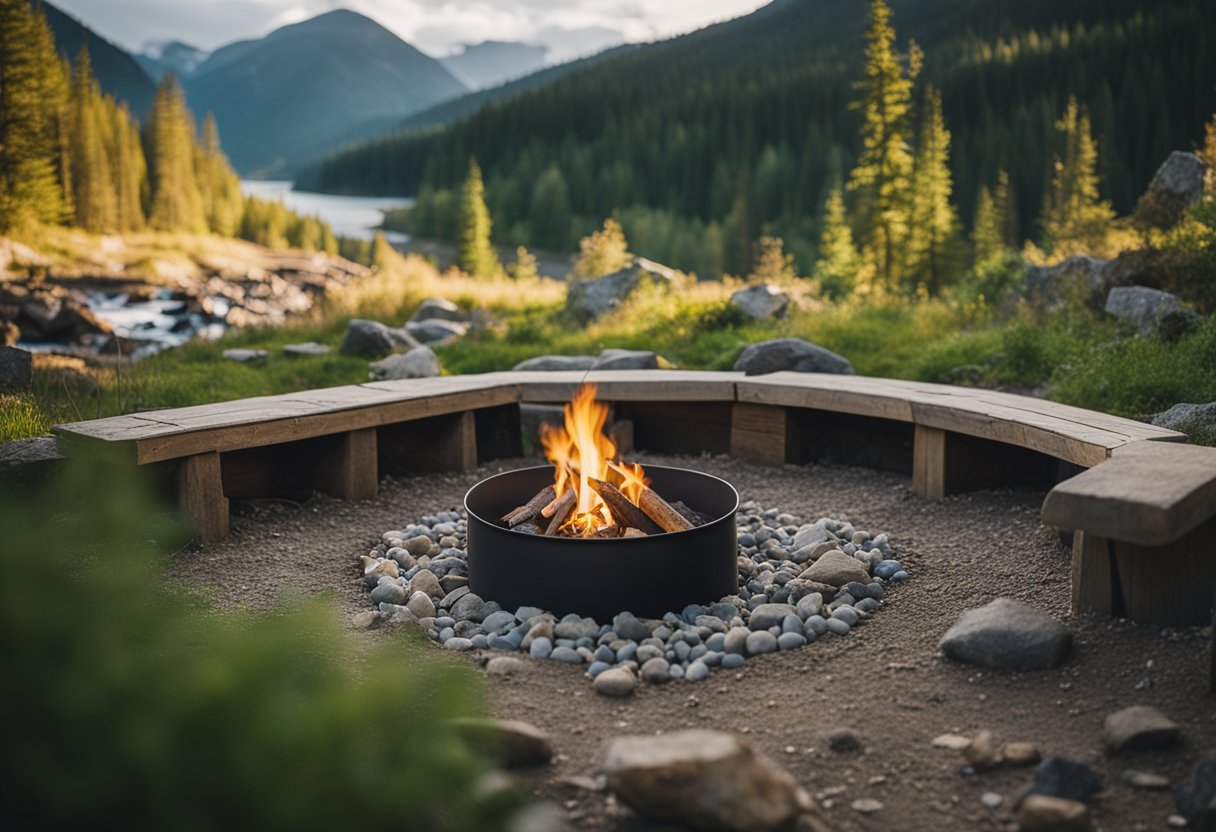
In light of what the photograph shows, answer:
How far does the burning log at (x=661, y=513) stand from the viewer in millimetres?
3914

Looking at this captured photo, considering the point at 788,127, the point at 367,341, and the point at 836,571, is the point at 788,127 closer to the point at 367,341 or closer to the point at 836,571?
the point at 367,341

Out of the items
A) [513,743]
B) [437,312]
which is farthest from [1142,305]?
[437,312]

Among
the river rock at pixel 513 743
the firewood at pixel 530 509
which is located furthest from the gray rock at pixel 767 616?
the river rock at pixel 513 743

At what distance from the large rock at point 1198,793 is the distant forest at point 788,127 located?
36141 millimetres

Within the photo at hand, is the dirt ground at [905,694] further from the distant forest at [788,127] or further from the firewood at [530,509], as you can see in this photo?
the distant forest at [788,127]

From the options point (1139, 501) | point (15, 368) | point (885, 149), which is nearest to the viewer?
point (1139, 501)

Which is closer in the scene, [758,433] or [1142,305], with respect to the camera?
[758,433]

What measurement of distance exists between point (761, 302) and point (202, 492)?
748 centimetres

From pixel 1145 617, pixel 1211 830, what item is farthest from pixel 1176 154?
pixel 1211 830

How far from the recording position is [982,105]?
187ft

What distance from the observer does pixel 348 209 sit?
90812 millimetres

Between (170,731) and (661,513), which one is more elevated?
(170,731)

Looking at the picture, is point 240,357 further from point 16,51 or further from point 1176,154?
point 16,51

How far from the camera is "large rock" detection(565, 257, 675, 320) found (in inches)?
464
